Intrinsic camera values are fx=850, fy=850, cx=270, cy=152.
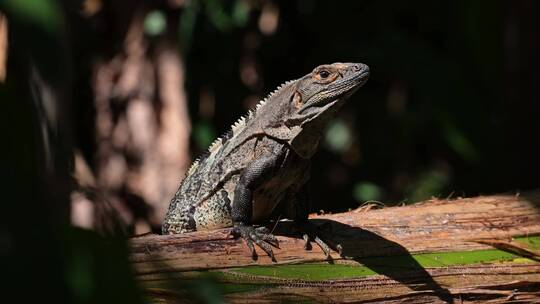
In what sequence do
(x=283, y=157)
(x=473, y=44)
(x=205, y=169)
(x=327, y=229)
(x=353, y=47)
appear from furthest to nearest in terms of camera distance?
(x=353, y=47), (x=473, y=44), (x=205, y=169), (x=283, y=157), (x=327, y=229)

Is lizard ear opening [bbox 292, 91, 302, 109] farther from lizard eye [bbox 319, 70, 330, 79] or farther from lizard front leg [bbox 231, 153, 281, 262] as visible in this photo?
lizard front leg [bbox 231, 153, 281, 262]

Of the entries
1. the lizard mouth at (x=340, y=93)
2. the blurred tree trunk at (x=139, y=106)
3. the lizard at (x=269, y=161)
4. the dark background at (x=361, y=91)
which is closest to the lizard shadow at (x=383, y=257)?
the lizard at (x=269, y=161)

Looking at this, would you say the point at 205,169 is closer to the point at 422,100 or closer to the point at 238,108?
the point at 238,108

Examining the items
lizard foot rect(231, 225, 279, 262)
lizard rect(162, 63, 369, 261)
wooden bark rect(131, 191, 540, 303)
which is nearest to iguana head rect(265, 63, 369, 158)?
lizard rect(162, 63, 369, 261)

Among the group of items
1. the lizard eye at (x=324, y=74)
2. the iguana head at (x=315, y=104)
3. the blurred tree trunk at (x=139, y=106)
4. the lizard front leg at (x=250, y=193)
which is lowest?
the lizard front leg at (x=250, y=193)

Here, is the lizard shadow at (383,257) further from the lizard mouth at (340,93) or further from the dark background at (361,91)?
the dark background at (361,91)

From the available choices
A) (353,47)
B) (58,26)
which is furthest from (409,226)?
(353,47)

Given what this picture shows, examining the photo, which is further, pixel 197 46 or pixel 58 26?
pixel 197 46
